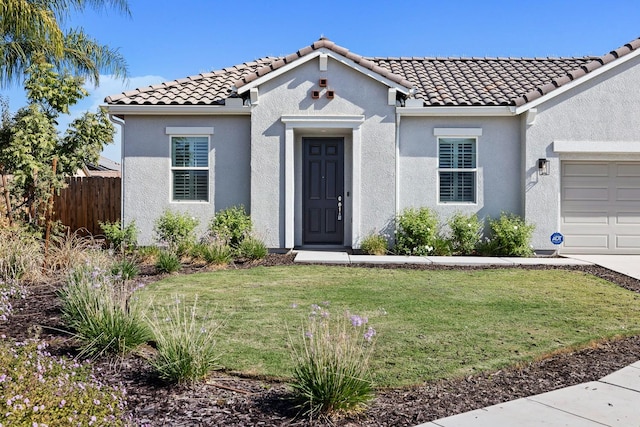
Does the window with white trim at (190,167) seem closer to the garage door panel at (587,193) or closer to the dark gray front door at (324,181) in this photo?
the dark gray front door at (324,181)

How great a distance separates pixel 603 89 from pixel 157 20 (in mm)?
11306

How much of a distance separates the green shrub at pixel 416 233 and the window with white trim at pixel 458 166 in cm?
104

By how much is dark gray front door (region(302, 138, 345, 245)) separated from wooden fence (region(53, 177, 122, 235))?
231 inches

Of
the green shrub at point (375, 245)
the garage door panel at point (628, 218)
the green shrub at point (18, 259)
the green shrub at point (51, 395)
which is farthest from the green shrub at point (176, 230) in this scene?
the garage door panel at point (628, 218)

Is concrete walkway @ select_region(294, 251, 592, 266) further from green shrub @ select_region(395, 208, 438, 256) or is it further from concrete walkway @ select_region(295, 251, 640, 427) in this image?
concrete walkway @ select_region(295, 251, 640, 427)

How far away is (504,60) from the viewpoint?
16.9 meters

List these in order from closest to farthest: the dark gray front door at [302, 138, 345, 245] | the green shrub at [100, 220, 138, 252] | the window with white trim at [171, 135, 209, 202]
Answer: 1. the green shrub at [100, 220, 138, 252]
2. the window with white trim at [171, 135, 209, 202]
3. the dark gray front door at [302, 138, 345, 245]

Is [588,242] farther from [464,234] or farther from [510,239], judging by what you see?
[464,234]

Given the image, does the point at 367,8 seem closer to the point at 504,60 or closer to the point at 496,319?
the point at 504,60

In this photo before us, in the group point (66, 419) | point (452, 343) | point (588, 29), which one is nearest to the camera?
point (66, 419)

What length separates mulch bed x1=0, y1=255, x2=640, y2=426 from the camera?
4182mm

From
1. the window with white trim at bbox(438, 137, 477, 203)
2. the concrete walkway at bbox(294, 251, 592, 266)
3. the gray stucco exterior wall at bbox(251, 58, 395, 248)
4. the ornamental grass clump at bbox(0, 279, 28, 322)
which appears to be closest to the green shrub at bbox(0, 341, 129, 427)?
the ornamental grass clump at bbox(0, 279, 28, 322)

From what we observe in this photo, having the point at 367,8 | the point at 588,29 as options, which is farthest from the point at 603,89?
the point at 367,8

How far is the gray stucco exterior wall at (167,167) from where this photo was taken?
44.5 ft
